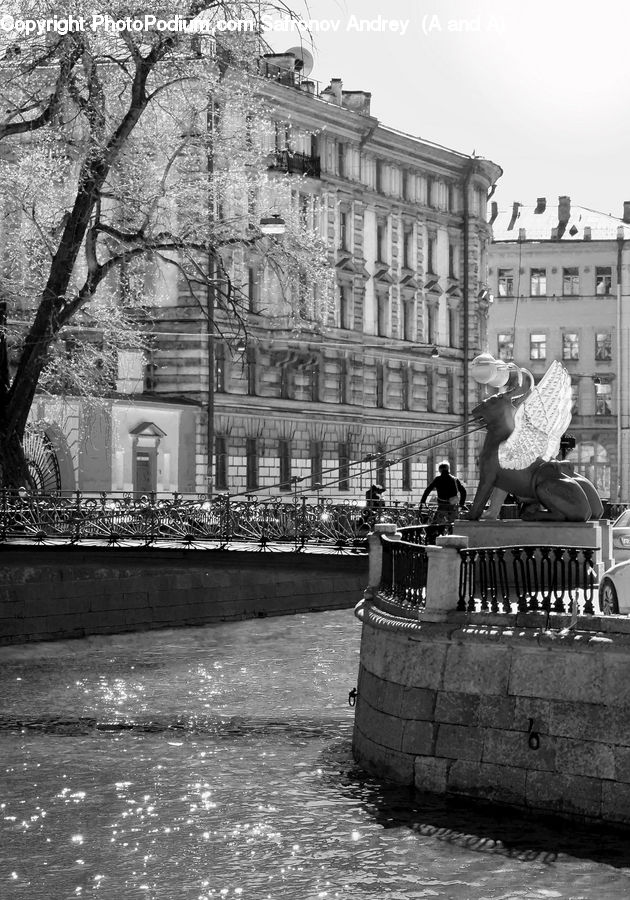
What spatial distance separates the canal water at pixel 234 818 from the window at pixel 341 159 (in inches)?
1499

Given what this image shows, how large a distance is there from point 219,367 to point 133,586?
23033mm

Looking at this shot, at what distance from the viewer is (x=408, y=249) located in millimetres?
63156

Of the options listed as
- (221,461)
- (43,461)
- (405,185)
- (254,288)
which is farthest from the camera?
(405,185)

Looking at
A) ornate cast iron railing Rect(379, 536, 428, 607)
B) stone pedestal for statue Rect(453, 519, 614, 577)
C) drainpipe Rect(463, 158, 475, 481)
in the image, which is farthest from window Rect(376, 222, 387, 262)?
ornate cast iron railing Rect(379, 536, 428, 607)

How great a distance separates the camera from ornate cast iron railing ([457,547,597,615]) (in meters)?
13.9

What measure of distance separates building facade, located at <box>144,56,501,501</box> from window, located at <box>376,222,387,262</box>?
0.20 feet

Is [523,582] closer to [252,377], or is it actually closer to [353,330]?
[252,377]

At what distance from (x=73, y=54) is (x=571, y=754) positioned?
16.6m

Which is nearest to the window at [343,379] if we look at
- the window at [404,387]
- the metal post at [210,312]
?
the window at [404,387]

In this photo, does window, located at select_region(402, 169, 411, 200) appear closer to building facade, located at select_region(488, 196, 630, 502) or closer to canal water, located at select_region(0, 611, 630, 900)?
building facade, located at select_region(488, 196, 630, 502)

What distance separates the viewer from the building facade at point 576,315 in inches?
3123

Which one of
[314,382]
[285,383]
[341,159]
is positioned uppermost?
[341,159]

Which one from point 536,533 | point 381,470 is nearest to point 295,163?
point 381,470

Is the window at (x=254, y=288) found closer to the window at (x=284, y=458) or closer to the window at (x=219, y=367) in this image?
the window at (x=219, y=367)
